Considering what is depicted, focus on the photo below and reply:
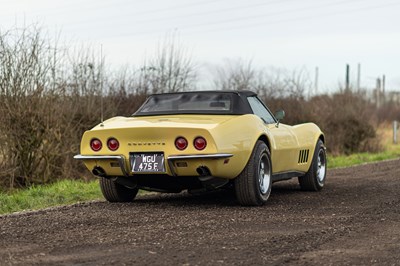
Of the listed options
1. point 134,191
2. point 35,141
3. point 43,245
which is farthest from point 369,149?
point 43,245

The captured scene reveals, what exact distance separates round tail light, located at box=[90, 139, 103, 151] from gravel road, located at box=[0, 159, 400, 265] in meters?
0.70

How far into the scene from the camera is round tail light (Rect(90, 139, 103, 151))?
8.36 metres

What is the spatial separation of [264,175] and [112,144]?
6.25 ft

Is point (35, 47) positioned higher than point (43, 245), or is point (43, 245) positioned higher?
point (35, 47)

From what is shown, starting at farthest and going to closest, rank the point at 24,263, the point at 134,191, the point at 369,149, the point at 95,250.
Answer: the point at 369,149, the point at 134,191, the point at 95,250, the point at 24,263

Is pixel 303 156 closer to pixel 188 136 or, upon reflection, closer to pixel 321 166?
pixel 321 166

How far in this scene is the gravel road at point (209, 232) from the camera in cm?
533

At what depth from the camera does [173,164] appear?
7.96 m

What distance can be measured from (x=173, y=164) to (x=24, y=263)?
10.0 ft

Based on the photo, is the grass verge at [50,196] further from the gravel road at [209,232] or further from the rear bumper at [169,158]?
the rear bumper at [169,158]

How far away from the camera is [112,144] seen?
8281mm

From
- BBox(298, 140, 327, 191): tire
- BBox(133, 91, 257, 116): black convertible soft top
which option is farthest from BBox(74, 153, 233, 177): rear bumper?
BBox(298, 140, 327, 191): tire

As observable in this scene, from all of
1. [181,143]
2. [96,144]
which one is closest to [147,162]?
[181,143]

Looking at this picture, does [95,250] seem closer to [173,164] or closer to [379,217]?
[173,164]
